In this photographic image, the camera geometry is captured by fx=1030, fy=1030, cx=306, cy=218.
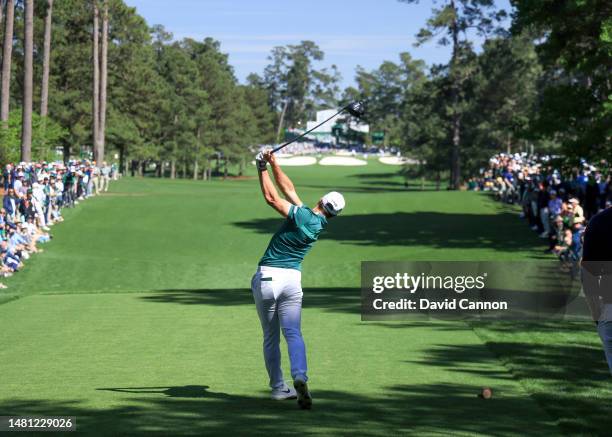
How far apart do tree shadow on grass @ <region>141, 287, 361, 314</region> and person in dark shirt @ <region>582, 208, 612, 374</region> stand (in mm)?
9726

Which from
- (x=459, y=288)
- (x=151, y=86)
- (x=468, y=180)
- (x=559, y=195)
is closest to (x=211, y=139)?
(x=151, y=86)

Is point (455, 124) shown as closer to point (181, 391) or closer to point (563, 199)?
point (563, 199)

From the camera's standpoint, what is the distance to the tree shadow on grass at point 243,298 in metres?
18.6

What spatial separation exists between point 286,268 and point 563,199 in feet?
90.1

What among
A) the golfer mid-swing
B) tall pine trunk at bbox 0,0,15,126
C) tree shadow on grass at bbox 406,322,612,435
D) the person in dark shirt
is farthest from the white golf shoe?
tall pine trunk at bbox 0,0,15,126

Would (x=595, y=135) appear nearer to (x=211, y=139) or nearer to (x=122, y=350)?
(x=122, y=350)

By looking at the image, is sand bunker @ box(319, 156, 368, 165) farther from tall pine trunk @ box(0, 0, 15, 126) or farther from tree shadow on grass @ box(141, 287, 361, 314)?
tree shadow on grass @ box(141, 287, 361, 314)

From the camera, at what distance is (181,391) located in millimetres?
9516

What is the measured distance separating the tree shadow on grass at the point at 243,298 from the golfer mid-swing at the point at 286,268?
795cm

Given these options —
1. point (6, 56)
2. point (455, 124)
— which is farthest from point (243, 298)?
point (455, 124)

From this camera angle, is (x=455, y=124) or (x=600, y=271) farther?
(x=455, y=124)

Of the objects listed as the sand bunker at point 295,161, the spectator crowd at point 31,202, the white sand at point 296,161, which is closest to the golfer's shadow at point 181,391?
the spectator crowd at point 31,202

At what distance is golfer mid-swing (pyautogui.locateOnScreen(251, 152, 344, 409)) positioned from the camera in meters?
8.93

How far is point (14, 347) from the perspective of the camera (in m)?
12.7
